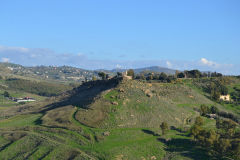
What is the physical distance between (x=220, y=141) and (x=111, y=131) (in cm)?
3080

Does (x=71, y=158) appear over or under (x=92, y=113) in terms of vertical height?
under

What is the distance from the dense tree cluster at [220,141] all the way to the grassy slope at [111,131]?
9.69ft

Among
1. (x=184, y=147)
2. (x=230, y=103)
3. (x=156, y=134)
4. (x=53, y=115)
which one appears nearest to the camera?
(x=184, y=147)

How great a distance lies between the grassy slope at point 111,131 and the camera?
69.3 meters

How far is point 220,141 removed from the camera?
6512cm

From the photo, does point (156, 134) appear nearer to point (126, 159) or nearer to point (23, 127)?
point (126, 159)

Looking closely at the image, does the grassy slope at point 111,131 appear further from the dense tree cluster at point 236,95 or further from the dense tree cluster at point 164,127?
the dense tree cluster at point 236,95

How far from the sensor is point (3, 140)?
85.8m

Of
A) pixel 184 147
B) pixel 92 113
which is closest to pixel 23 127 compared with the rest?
pixel 92 113

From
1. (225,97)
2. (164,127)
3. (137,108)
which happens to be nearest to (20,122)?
(137,108)

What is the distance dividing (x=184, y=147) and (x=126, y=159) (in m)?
17.7

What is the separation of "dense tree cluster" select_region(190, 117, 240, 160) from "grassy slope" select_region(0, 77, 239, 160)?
9.69 ft

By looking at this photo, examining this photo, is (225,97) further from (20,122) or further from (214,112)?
(20,122)

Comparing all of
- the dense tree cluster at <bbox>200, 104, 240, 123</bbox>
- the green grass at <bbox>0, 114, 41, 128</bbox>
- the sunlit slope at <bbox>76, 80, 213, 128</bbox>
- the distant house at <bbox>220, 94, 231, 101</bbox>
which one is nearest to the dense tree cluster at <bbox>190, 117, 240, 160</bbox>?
the sunlit slope at <bbox>76, 80, 213, 128</bbox>
